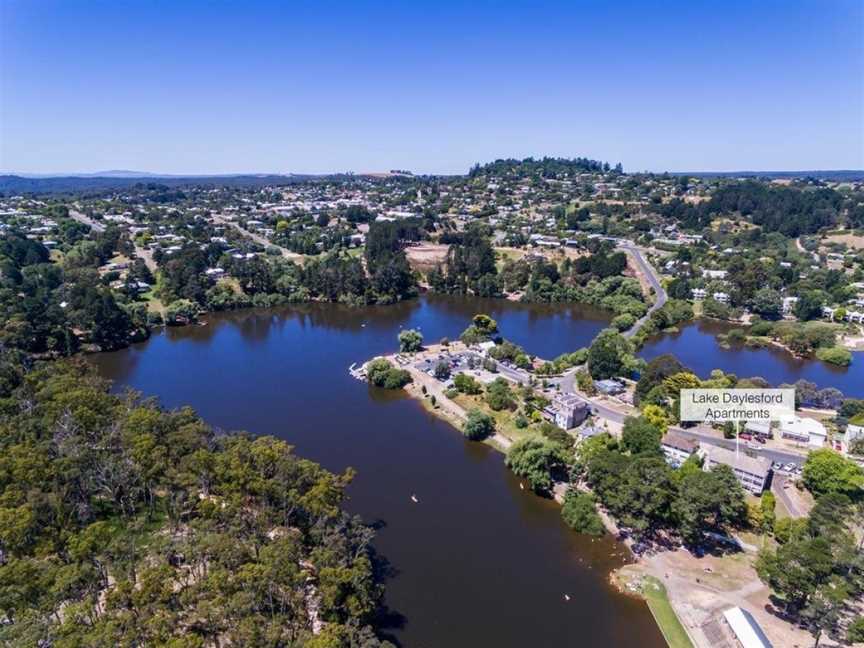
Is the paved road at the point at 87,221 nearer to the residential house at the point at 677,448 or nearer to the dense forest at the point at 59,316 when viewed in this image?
the dense forest at the point at 59,316

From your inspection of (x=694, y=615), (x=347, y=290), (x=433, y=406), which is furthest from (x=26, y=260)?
(x=694, y=615)

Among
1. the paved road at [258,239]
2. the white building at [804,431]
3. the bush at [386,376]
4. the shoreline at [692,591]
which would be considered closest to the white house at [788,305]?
the white building at [804,431]

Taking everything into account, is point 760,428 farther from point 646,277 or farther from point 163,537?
point 646,277

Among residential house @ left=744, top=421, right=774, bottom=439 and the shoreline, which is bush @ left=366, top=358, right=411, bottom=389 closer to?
the shoreline

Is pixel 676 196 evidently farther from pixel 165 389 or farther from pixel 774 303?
pixel 165 389

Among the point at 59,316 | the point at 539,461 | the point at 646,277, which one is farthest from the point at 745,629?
the point at 646,277

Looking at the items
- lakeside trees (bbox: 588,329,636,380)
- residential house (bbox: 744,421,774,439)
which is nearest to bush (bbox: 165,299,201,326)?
lakeside trees (bbox: 588,329,636,380)
